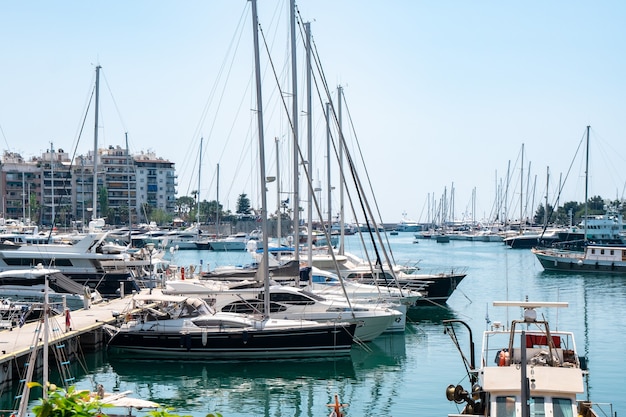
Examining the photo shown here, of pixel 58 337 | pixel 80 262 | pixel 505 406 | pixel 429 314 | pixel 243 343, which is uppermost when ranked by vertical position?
pixel 80 262

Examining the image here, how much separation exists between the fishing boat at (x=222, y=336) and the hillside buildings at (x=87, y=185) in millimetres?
121705

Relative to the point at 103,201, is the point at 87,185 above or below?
above

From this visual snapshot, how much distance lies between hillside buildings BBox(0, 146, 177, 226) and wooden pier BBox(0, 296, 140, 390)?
116945 mm

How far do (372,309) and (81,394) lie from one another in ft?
85.8

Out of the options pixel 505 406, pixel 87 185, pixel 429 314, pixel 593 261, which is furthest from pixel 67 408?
pixel 87 185

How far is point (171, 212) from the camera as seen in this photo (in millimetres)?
195625

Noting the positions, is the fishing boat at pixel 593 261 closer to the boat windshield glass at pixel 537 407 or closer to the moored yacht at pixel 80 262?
the moored yacht at pixel 80 262

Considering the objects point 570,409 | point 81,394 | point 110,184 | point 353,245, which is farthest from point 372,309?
point 110,184

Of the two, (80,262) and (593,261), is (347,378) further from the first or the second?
(593,261)

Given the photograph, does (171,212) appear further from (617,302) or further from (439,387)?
(439,387)

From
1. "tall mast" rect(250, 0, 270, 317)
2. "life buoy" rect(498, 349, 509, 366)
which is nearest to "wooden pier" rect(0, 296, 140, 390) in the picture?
"tall mast" rect(250, 0, 270, 317)

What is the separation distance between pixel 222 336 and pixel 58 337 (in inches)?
235

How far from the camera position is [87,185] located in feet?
565

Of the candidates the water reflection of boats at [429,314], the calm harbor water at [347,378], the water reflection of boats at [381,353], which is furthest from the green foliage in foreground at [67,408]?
the water reflection of boats at [429,314]
